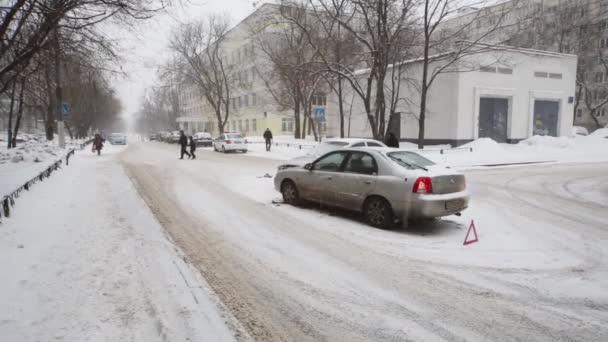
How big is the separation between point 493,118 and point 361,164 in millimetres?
22757

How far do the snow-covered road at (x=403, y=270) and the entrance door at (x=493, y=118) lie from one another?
1757 centimetres

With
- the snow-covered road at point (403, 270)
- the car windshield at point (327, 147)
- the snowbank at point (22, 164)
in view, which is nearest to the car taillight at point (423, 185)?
the snow-covered road at point (403, 270)

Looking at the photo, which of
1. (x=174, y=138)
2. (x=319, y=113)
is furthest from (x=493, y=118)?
(x=174, y=138)

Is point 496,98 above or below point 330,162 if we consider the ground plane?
above

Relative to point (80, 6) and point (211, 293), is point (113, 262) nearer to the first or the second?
point (211, 293)

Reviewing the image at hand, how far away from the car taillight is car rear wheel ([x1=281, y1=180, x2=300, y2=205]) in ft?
10.2

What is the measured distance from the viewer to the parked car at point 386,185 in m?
6.62

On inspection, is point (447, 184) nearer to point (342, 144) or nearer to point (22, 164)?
point (342, 144)

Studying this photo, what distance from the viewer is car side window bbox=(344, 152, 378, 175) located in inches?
287

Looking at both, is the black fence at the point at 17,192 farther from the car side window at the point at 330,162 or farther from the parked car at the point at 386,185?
the car side window at the point at 330,162

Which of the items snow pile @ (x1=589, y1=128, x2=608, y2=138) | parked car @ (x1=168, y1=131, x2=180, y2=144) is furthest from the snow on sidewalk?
parked car @ (x1=168, y1=131, x2=180, y2=144)

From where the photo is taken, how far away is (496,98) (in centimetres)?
2638

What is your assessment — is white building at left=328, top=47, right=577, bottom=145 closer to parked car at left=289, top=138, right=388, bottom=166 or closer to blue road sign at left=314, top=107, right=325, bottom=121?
blue road sign at left=314, top=107, right=325, bottom=121

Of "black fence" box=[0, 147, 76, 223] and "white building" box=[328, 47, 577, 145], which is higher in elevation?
"white building" box=[328, 47, 577, 145]
